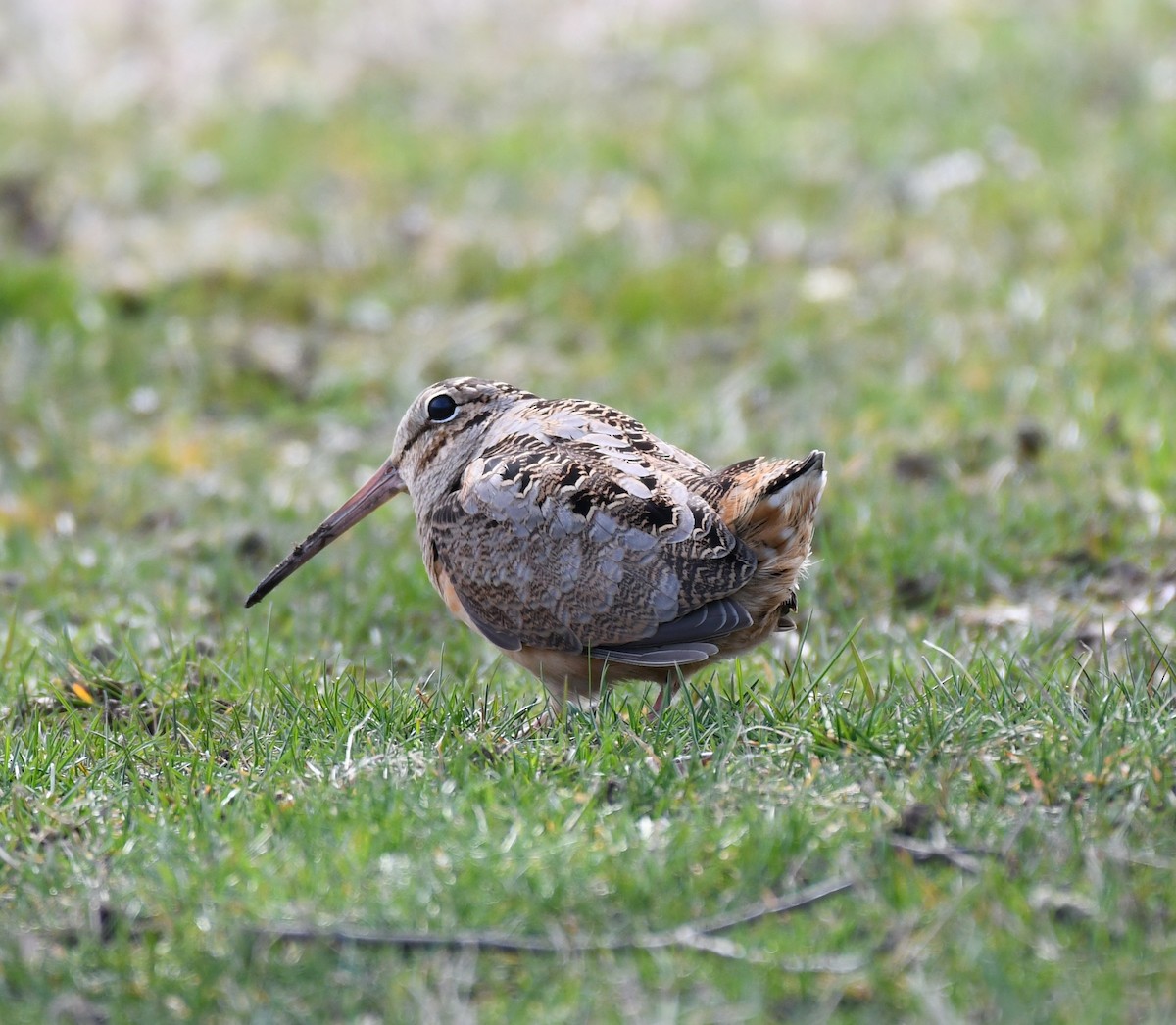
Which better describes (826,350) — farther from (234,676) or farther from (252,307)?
(234,676)

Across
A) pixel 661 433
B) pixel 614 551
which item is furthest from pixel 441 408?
pixel 661 433

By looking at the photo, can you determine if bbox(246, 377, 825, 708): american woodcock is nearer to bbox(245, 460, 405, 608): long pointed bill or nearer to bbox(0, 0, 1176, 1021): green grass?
bbox(0, 0, 1176, 1021): green grass

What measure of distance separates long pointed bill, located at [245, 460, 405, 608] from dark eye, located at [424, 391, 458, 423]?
0.82ft

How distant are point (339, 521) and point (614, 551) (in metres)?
1.13

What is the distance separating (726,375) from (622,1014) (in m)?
5.33

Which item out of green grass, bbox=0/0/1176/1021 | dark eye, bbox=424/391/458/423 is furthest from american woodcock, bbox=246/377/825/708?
dark eye, bbox=424/391/458/423

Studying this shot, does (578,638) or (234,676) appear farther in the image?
(234,676)

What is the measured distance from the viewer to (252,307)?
8.60 m

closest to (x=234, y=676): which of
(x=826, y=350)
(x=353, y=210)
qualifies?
(x=826, y=350)

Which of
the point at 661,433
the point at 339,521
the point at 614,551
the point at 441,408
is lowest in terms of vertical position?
the point at 661,433

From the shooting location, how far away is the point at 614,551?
4125 mm

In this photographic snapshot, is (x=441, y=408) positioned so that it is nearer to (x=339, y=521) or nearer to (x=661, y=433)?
(x=339, y=521)

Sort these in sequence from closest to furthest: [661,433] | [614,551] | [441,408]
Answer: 1. [614,551]
2. [441,408]
3. [661,433]

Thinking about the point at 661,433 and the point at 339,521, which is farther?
the point at 661,433
